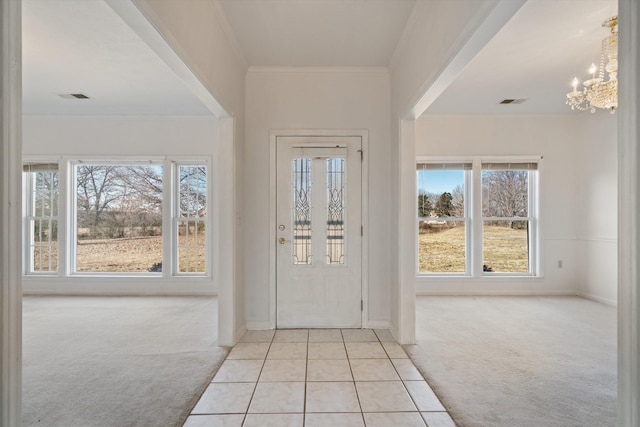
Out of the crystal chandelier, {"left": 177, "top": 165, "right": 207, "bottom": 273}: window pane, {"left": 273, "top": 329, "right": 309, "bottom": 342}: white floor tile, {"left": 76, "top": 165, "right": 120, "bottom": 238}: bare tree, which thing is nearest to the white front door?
{"left": 273, "top": 329, "right": 309, "bottom": 342}: white floor tile

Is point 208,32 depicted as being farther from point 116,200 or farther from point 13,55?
point 116,200

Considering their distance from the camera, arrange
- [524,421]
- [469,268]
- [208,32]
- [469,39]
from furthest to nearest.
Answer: [469,268] < [208,32] < [524,421] < [469,39]

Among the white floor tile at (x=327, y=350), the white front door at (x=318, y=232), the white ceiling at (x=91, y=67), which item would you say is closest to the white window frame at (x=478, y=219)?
the white front door at (x=318, y=232)

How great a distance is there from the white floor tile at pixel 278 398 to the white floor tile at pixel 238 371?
17cm

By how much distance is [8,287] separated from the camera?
3.07 feet

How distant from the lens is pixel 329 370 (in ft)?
9.07

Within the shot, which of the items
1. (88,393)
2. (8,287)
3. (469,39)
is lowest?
(88,393)

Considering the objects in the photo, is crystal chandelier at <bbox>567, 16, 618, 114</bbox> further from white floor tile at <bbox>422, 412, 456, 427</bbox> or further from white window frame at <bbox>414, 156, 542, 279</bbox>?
white floor tile at <bbox>422, 412, 456, 427</bbox>

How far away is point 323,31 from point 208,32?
101 centimetres

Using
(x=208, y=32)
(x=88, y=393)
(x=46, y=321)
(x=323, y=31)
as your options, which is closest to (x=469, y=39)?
(x=323, y=31)

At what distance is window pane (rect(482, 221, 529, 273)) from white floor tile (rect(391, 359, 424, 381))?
3232 mm

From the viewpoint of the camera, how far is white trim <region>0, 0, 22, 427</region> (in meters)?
0.91

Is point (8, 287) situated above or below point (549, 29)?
below

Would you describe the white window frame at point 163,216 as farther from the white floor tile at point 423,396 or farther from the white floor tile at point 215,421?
the white floor tile at point 423,396
